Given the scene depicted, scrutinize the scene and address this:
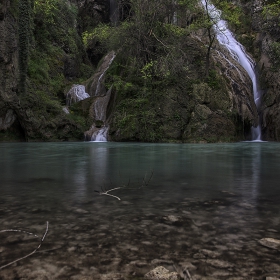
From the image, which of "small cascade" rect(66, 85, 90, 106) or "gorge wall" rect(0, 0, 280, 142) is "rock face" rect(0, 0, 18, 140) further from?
"small cascade" rect(66, 85, 90, 106)

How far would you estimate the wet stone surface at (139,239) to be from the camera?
1.72 m

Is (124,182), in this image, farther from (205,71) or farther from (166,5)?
(166,5)

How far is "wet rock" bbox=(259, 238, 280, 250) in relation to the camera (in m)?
2.03

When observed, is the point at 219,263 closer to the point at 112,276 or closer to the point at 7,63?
the point at 112,276

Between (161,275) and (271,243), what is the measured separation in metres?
0.92

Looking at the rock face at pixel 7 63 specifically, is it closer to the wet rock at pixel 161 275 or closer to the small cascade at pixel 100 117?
the small cascade at pixel 100 117

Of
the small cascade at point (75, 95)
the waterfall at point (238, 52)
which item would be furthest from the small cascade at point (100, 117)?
the waterfall at point (238, 52)

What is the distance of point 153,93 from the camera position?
1975cm

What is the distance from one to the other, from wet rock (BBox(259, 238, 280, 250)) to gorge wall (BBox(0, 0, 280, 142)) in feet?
52.9

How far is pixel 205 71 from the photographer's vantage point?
2006cm

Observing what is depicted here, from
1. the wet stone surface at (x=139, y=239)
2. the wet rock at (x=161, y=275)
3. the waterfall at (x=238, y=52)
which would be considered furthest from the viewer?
the waterfall at (x=238, y=52)

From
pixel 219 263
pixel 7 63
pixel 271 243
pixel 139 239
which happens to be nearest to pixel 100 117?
pixel 7 63

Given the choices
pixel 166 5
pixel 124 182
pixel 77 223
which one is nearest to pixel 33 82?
pixel 166 5

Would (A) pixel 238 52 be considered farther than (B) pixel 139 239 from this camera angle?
Yes
